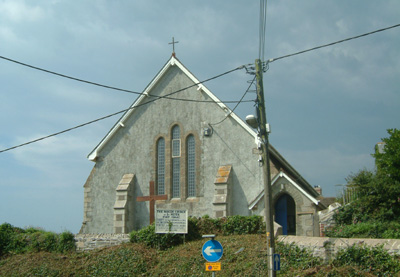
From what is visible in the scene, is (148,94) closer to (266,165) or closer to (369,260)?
(266,165)

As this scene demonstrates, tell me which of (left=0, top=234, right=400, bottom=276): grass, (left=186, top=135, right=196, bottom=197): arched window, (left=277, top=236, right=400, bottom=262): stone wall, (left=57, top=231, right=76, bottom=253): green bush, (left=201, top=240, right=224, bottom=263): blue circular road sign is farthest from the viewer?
(left=186, top=135, right=196, bottom=197): arched window

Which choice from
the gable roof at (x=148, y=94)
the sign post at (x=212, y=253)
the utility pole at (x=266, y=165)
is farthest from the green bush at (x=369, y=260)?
the gable roof at (x=148, y=94)

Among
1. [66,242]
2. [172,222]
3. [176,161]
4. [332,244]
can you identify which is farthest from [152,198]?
[332,244]

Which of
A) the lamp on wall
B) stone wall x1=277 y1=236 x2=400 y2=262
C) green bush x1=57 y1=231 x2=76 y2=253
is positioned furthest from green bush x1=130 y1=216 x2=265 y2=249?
the lamp on wall

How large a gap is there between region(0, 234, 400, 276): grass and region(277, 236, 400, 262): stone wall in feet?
1.09

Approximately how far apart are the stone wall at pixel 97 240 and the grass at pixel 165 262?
0.43 meters

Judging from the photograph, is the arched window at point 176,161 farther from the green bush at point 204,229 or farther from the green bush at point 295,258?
the green bush at point 295,258

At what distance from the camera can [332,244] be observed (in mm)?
15641

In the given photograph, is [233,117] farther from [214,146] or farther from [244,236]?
[244,236]

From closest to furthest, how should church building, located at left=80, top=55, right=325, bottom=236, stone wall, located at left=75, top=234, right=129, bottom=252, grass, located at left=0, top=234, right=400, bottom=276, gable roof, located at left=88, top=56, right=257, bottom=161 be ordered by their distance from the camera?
grass, located at left=0, top=234, right=400, bottom=276 → stone wall, located at left=75, top=234, right=129, bottom=252 → church building, located at left=80, top=55, right=325, bottom=236 → gable roof, located at left=88, top=56, right=257, bottom=161

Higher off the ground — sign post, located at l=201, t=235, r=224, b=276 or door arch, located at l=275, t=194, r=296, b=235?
door arch, located at l=275, t=194, r=296, b=235

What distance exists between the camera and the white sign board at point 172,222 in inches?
784

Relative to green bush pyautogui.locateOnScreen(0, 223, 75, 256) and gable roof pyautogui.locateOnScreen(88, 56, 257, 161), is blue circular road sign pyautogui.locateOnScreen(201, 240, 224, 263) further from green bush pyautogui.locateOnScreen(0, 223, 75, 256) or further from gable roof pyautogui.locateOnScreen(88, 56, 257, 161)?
gable roof pyautogui.locateOnScreen(88, 56, 257, 161)

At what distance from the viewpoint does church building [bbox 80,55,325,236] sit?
2331cm
